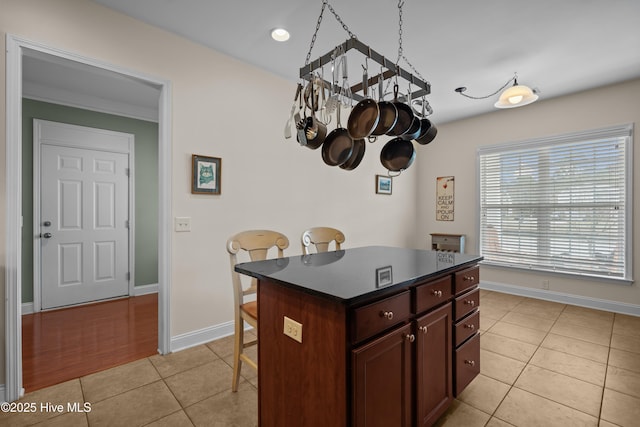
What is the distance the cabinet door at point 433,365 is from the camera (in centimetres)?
144

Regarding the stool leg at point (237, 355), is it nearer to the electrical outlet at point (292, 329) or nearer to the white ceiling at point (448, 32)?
the electrical outlet at point (292, 329)

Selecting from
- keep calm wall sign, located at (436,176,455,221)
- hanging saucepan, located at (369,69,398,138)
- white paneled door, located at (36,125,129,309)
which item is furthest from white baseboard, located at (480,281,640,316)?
white paneled door, located at (36,125,129,309)

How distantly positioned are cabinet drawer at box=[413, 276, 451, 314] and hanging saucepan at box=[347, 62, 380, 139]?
863 mm

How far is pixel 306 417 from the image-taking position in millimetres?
1256

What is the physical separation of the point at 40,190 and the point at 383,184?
4.44m

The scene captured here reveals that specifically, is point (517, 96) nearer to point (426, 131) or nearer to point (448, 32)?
point (448, 32)

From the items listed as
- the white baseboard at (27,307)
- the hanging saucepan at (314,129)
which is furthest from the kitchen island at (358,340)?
the white baseboard at (27,307)

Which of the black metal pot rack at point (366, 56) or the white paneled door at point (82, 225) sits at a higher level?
the black metal pot rack at point (366, 56)

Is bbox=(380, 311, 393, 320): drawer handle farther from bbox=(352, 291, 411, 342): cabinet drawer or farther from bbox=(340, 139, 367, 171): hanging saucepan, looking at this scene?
bbox=(340, 139, 367, 171): hanging saucepan

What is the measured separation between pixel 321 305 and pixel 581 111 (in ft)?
14.6

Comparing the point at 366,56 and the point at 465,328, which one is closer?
the point at 366,56

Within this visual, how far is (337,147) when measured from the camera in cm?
197

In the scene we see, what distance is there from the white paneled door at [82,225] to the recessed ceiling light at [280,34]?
287 cm

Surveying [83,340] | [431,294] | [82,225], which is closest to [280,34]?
[431,294]
